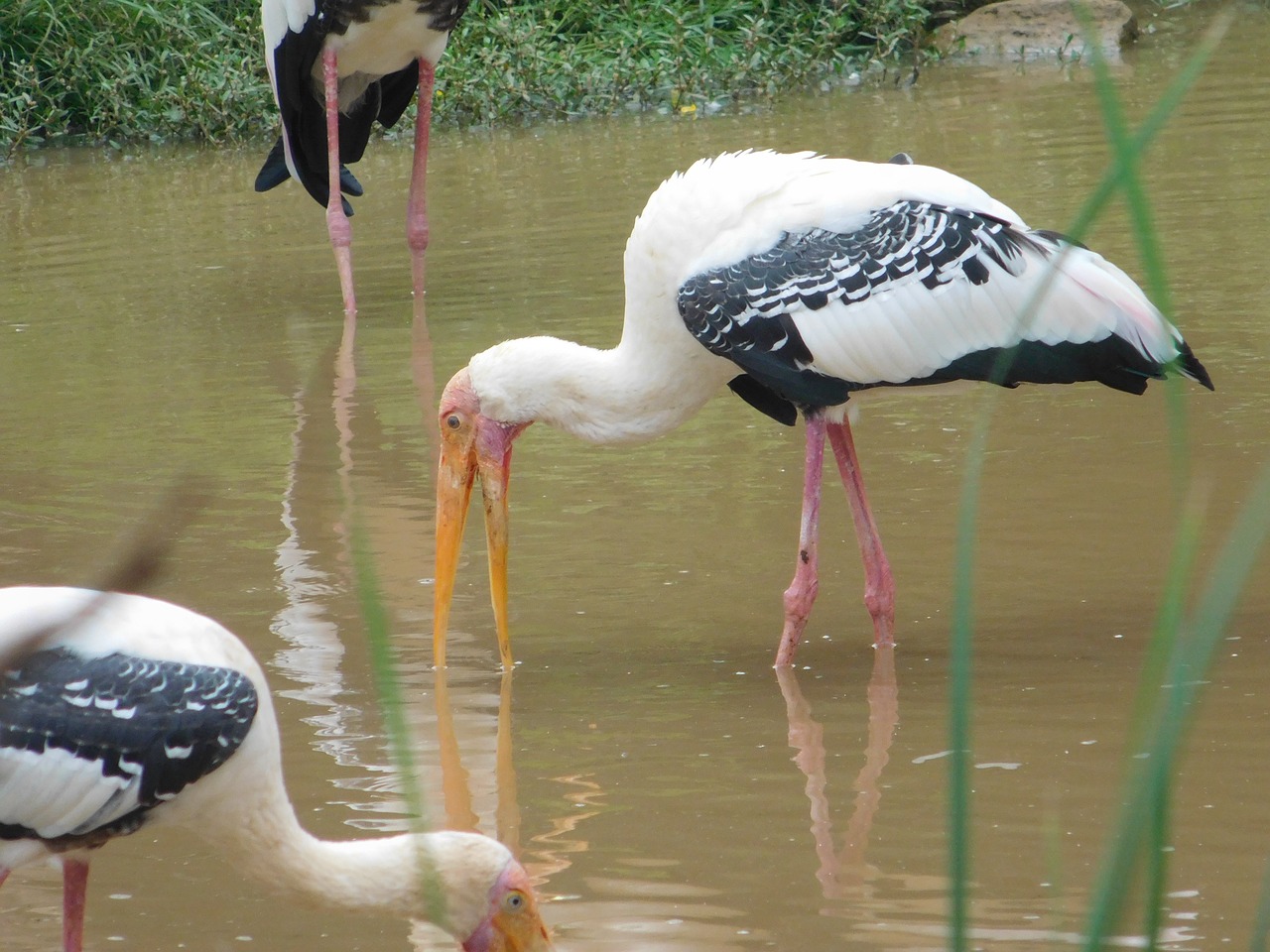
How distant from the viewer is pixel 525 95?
463 inches

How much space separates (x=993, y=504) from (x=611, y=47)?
29.4 feet

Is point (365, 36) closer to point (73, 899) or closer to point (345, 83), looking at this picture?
point (345, 83)

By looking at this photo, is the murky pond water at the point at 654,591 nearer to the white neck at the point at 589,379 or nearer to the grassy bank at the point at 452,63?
the white neck at the point at 589,379

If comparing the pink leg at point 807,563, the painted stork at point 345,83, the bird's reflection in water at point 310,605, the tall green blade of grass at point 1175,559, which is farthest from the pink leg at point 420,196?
the tall green blade of grass at point 1175,559

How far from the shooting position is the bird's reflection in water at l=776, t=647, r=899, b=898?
263cm

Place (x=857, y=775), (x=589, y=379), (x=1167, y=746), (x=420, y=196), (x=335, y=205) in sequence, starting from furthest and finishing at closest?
(x=420, y=196) → (x=335, y=205) → (x=589, y=379) → (x=857, y=775) → (x=1167, y=746)

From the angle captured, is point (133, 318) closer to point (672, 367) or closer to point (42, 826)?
point (672, 367)

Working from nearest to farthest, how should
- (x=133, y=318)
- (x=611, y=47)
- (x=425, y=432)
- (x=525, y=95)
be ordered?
1. (x=425, y=432)
2. (x=133, y=318)
3. (x=525, y=95)
4. (x=611, y=47)

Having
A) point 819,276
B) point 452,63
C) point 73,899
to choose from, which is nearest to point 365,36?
point 819,276

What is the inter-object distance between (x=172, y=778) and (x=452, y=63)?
1018 centimetres

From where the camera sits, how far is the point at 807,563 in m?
3.62

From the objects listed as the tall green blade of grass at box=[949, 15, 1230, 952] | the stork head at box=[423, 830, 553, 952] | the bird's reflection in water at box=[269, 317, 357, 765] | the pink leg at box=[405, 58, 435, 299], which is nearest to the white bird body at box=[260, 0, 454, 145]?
the pink leg at box=[405, 58, 435, 299]

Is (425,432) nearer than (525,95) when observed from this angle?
Yes

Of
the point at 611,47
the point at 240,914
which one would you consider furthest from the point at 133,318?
the point at 611,47
